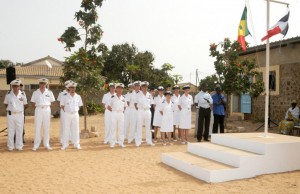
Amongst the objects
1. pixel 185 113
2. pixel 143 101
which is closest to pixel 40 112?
pixel 143 101

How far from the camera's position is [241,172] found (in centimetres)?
611

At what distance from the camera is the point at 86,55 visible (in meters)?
11.2

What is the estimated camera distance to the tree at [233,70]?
13.0 m

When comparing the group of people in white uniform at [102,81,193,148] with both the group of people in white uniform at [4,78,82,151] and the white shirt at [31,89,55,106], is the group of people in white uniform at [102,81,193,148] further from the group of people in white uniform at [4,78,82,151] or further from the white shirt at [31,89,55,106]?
the white shirt at [31,89,55,106]

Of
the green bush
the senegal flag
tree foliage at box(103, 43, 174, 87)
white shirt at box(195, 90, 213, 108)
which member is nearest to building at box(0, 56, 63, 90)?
tree foliage at box(103, 43, 174, 87)

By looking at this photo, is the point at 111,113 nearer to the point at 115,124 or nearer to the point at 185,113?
the point at 115,124

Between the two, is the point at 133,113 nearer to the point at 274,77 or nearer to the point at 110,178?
the point at 110,178

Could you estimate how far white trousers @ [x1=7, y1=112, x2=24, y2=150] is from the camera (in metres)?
8.95

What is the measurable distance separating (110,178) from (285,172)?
380 centimetres

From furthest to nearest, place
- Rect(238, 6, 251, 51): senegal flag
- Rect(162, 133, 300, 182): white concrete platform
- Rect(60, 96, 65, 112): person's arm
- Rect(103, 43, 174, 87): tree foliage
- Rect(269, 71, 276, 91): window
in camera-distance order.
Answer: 1. Rect(103, 43, 174, 87): tree foliage
2. Rect(269, 71, 276, 91): window
3. Rect(60, 96, 65, 112): person's arm
4. Rect(238, 6, 251, 51): senegal flag
5. Rect(162, 133, 300, 182): white concrete platform

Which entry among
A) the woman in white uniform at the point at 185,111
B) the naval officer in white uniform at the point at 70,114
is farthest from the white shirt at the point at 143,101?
the naval officer in white uniform at the point at 70,114

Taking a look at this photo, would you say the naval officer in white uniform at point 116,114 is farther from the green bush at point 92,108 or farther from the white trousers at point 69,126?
the green bush at point 92,108

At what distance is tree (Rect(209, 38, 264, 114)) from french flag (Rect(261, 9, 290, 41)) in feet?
18.9

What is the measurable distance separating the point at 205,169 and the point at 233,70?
7833 mm
